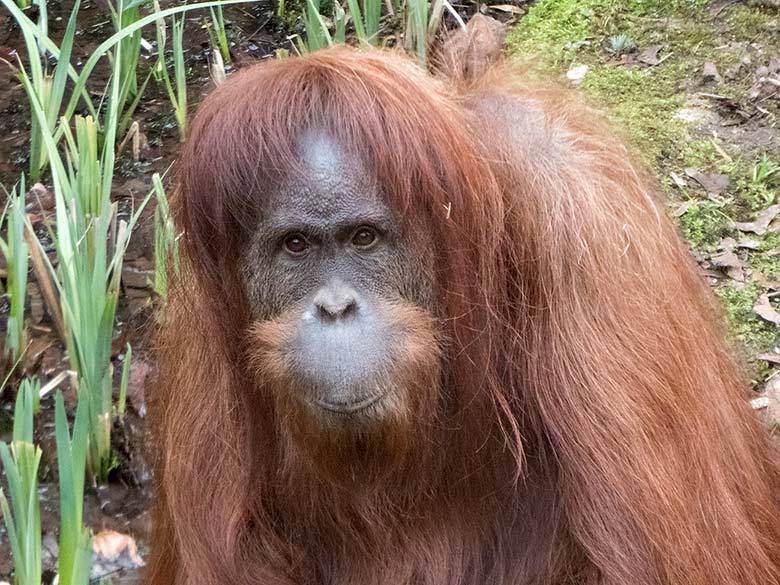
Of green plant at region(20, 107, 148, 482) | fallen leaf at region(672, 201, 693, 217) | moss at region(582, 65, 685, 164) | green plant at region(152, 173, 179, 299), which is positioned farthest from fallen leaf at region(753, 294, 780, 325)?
green plant at region(20, 107, 148, 482)

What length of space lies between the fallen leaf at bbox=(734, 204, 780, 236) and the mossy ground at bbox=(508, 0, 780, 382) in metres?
0.02

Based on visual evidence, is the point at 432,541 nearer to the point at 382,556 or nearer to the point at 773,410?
the point at 382,556

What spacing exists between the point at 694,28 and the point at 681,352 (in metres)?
2.22

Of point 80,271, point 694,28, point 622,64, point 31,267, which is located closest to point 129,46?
point 31,267

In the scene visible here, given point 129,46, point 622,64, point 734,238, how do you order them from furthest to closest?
point 622,64
point 129,46
point 734,238

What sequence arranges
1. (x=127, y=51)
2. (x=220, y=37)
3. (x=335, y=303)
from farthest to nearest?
1. (x=220, y=37)
2. (x=127, y=51)
3. (x=335, y=303)

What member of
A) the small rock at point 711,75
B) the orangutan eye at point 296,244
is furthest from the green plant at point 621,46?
the orangutan eye at point 296,244

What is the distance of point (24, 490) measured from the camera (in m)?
2.21

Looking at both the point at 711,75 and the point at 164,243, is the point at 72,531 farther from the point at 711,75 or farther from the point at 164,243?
the point at 711,75

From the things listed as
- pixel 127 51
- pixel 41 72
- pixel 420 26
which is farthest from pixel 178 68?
pixel 420 26

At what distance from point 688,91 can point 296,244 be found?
225 centimetres

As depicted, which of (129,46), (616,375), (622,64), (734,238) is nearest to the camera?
(616,375)

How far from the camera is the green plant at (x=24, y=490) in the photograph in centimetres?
217

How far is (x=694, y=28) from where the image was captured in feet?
13.8
